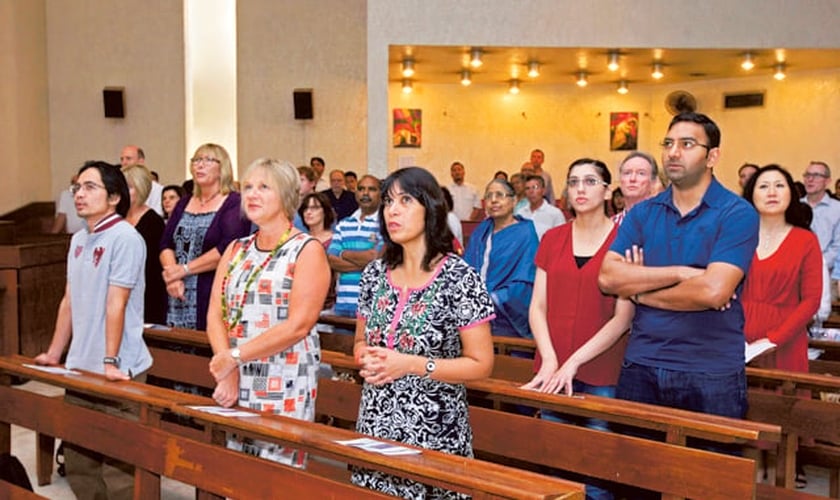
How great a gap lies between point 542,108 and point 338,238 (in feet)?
28.7

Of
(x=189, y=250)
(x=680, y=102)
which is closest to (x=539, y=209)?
(x=189, y=250)

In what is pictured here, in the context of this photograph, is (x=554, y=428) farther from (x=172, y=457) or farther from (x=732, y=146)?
(x=732, y=146)

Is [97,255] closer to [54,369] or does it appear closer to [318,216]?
[54,369]

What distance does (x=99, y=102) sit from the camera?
1267 cm

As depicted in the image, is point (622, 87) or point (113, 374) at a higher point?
point (622, 87)

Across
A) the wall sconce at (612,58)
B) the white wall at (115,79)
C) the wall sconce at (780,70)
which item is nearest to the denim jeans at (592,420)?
the wall sconce at (612,58)

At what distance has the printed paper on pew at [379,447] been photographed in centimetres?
233

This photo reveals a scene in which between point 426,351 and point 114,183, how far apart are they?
1678 millimetres

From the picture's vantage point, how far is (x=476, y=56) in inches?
392

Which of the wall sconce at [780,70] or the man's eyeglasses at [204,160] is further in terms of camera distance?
the wall sconce at [780,70]

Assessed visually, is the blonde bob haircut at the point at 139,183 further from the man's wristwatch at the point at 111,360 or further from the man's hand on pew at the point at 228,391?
the man's hand on pew at the point at 228,391

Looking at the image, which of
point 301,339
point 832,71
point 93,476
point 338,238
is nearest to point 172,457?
point 301,339

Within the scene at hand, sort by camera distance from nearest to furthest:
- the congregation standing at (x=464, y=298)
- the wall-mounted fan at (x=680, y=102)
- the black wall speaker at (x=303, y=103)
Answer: the congregation standing at (x=464, y=298) < the black wall speaker at (x=303, y=103) < the wall-mounted fan at (x=680, y=102)

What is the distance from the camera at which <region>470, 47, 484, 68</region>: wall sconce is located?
9.69m
